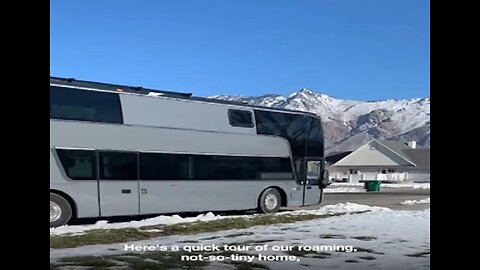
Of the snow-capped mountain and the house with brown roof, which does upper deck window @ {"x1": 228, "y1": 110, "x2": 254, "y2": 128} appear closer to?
the snow-capped mountain

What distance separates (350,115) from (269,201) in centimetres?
363

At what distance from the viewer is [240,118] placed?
11.1 metres

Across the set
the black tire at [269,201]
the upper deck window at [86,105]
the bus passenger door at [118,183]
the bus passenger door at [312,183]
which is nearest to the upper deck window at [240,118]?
the black tire at [269,201]

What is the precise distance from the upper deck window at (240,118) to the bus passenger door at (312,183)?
80.7 inches

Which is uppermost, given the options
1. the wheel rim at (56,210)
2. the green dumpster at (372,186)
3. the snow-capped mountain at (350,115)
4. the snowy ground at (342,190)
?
the snow-capped mountain at (350,115)

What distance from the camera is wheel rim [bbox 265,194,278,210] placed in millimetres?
12045

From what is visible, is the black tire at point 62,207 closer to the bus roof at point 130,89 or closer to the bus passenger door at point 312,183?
the bus roof at point 130,89

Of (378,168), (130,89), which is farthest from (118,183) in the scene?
(378,168)

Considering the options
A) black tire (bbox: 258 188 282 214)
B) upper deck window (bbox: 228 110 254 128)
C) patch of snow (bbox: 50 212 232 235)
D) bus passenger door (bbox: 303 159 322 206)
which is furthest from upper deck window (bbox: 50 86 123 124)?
bus passenger door (bbox: 303 159 322 206)

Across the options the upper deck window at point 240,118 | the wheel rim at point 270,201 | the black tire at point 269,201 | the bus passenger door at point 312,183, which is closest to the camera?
the upper deck window at point 240,118

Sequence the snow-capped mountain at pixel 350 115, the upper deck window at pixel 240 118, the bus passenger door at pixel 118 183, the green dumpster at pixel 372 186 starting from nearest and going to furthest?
the snow-capped mountain at pixel 350 115 → the bus passenger door at pixel 118 183 → the upper deck window at pixel 240 118 → the green dumpster at pixel 372 186

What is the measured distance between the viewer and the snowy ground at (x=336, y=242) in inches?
208

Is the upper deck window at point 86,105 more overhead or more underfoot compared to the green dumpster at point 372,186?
more overhead

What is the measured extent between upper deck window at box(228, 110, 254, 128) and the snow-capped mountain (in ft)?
1.90
